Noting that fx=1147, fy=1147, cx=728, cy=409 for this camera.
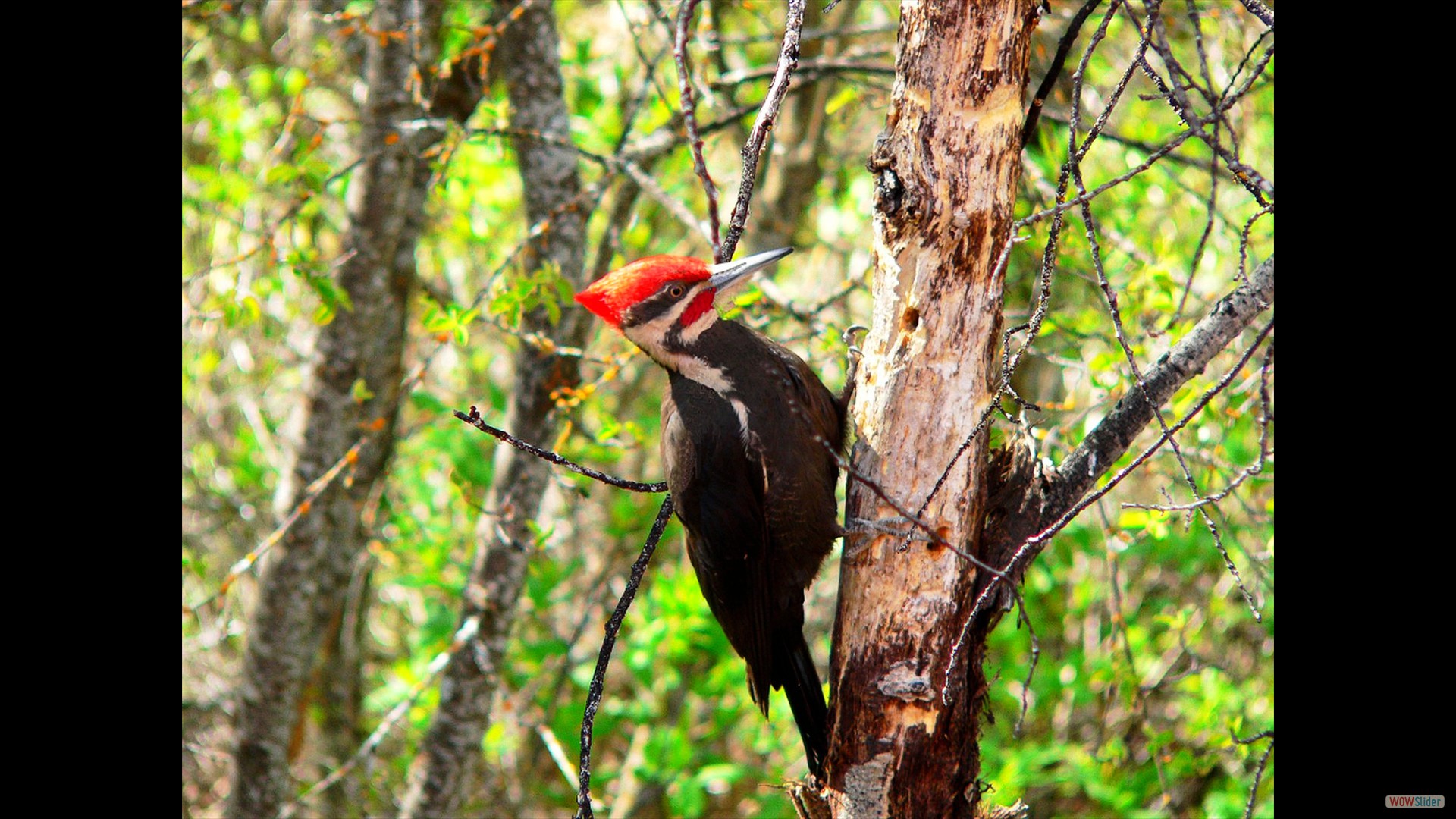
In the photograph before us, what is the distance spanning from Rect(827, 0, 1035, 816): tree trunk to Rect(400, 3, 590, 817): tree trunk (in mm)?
1700

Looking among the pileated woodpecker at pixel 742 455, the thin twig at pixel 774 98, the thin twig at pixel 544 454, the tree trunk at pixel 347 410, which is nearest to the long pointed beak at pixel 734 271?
the pileated woodpecker at pixel 742 455

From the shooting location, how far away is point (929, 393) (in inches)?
79.4

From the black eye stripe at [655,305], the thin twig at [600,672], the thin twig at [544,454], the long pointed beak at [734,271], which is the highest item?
the long pointed beak at [734,271]

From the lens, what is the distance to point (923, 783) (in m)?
2.02

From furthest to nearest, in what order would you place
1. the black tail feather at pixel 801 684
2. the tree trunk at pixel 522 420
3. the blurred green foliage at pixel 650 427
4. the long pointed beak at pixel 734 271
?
the tree trunk at pixel 522 420 < the blurred green foliage at pixel 650 427 < the black tail feather at pixel 801 684 < the long pointed beak at pixel 734 271

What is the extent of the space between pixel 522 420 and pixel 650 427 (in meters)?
0.91

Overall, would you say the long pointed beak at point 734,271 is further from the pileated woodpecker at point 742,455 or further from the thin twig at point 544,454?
the thin twig at point 544,454

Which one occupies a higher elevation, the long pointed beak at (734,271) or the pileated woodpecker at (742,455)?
the long pointed beak at (734,271)

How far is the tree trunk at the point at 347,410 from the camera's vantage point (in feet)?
12.7

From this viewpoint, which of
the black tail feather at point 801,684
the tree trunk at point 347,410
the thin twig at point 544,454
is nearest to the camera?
the thin twig at point 544,454

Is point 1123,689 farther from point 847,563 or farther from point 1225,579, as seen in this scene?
point 847,563

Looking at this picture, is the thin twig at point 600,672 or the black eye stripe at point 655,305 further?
the black eye stripe at point 655,305

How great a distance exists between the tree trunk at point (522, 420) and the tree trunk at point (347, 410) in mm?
381
